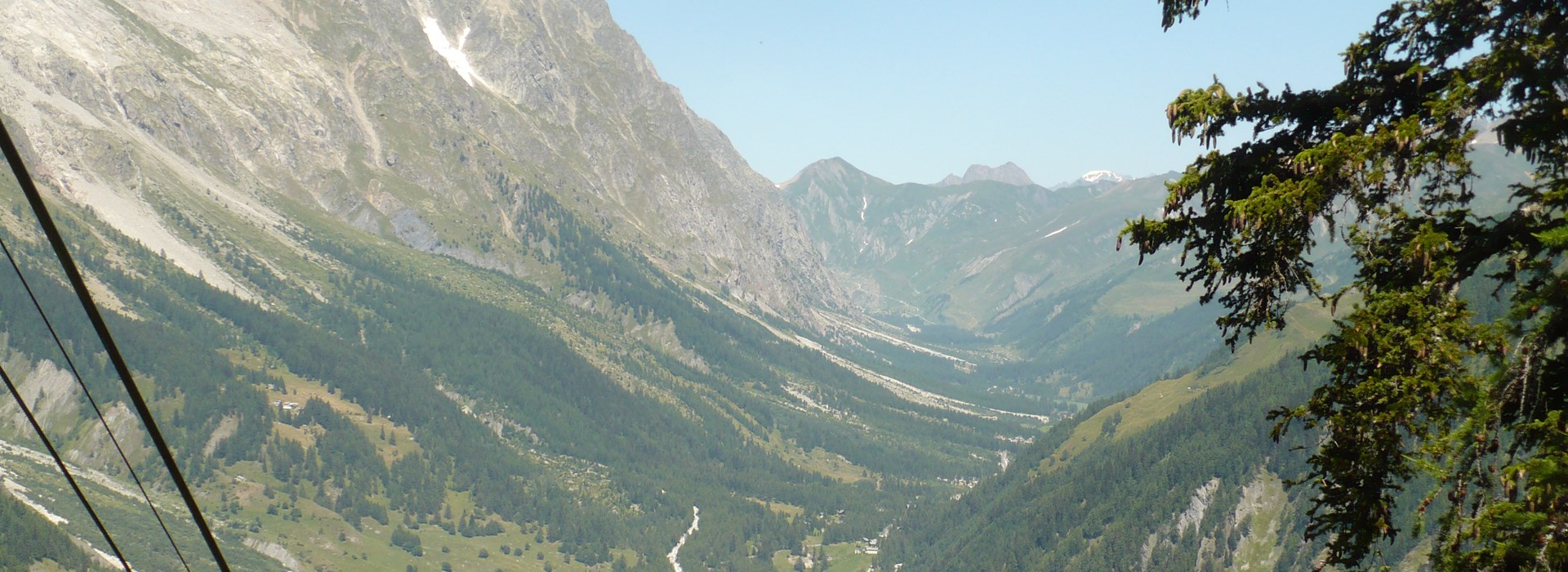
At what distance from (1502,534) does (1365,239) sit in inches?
201

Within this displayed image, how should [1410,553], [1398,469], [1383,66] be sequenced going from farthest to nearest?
[1410,553]
[1383,66]
[1398,469]

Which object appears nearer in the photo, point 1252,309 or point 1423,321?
point 1423,321

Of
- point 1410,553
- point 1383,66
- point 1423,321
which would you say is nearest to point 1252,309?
point 1423,321

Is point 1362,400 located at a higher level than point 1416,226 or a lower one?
lower

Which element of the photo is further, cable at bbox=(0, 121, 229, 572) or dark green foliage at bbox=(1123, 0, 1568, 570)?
dark green foliage at bbox=(1123, 0, 1568, 570)

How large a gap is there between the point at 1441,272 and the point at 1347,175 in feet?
6.40

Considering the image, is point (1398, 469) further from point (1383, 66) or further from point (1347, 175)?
point (1383, 66)

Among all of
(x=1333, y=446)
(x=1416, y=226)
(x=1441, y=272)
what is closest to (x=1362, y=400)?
(x=1333, y=446)

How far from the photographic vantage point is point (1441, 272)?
51.5ft

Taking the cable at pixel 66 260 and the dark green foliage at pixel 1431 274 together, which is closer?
the cable at pixel 66 260

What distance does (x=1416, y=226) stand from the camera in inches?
671

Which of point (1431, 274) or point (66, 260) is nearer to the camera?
point (66, 260)

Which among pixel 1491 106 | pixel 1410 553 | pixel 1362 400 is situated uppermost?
pixel 1491 106

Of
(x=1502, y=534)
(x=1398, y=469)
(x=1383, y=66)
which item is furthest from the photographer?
(x=1383, y=66)
